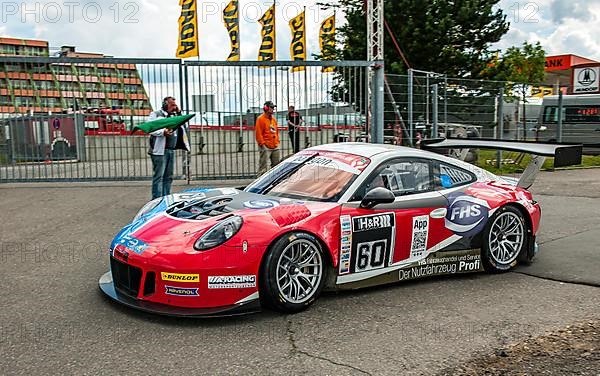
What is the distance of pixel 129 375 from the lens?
3244mm

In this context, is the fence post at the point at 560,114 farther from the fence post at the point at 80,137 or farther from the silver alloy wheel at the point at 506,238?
the fence post at the point at 80,137

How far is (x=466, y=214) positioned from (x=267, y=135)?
630 centimetres

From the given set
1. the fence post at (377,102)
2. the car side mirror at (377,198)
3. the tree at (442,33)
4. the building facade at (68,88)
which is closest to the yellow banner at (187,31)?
the tree at (442,33)

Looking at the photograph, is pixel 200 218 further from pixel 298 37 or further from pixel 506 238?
pixel 298 37

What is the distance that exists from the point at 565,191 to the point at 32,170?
35.5ft

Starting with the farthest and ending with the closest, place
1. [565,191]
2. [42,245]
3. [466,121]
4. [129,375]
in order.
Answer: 1. [466,121]
2. [565,191]
3. [42,245]
4. [129,375]

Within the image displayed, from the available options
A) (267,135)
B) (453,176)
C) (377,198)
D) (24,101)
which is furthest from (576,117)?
(377,198)

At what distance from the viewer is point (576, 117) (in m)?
19.4

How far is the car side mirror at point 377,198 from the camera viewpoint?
4598 millimetres

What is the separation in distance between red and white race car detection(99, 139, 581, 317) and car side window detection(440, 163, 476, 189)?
13mm

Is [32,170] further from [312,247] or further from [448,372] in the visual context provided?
[448,372]

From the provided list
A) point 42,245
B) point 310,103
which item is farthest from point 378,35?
point 42,245

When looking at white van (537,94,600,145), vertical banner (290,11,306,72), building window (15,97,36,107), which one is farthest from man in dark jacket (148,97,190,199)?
vertical banner (290,11,306,72)

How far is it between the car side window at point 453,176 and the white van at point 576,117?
14537 millimetres
